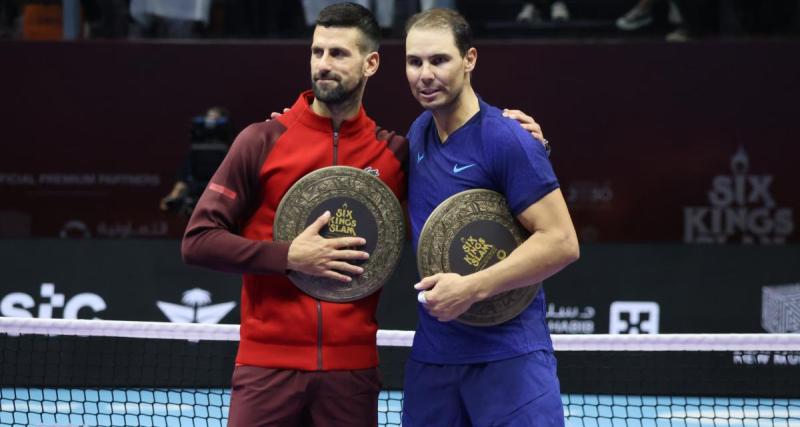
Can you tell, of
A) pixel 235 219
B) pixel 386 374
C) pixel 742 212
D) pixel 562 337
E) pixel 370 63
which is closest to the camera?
pixel 235 219

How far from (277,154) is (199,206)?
0.31 meters

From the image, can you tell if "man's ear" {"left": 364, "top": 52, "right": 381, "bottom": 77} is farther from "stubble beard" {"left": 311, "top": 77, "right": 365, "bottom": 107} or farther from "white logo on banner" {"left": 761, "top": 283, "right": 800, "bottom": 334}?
"white logo on banner" {"left": 761, "top": 283, "right": 800, "bottom": 334}

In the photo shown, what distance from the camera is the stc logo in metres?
8.68

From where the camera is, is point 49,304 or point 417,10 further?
point 417,10

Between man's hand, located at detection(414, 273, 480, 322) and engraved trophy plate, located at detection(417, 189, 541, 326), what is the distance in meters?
0.11

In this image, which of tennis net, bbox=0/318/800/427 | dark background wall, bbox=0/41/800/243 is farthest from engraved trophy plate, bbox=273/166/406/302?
dark background wall, bbox=0/41/800/243

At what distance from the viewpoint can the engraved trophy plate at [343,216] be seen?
3912 millimetres

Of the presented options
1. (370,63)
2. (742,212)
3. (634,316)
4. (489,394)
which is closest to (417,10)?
(742,212)

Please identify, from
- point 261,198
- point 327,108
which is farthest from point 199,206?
point 327,108

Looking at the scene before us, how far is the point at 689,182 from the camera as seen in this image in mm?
10422

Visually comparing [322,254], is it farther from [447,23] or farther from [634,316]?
[634,316]

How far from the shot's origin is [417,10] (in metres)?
10.7

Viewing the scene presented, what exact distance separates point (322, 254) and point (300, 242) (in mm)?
81

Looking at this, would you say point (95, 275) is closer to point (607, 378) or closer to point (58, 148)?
point (58, 148)
